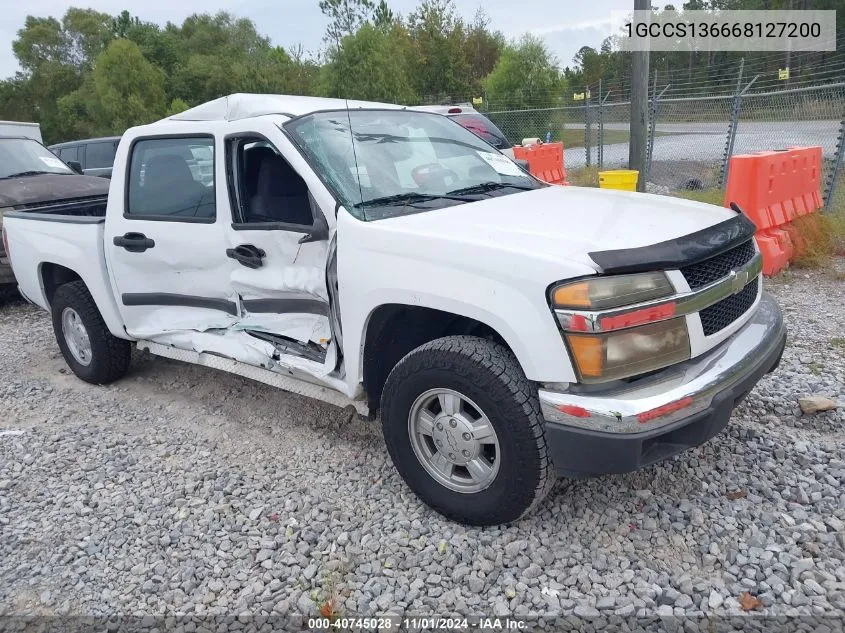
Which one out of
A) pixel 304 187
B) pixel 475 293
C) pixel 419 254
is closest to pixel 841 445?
pixel 475 293

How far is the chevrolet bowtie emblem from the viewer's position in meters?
2.77

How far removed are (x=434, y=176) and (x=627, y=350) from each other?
155cm

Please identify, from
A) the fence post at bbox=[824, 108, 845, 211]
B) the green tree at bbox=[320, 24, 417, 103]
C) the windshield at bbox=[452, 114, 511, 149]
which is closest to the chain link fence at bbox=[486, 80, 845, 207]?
the fence post at bbox=[824, 108, 845, 211]

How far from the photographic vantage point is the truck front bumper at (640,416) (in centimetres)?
240

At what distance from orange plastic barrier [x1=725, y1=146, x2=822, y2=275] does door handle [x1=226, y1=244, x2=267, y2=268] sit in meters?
4.28

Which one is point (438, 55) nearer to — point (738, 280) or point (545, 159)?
point (545, 159)

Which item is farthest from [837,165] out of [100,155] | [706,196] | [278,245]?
[100,155]

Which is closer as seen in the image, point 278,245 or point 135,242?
point 278,245

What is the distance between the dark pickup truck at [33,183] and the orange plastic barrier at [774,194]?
616 centimetres

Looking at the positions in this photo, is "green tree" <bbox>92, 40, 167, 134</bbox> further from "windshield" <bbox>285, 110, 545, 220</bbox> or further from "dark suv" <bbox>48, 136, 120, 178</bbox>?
"windshield" <bbox>285, 110, 545, 220</bbox>

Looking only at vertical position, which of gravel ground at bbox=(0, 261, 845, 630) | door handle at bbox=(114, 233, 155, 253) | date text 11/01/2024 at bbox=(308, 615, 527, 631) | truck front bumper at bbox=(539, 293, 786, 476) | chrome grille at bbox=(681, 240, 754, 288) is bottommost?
date text 11/01/2024 at bbox=(308, 615, 527, 631)

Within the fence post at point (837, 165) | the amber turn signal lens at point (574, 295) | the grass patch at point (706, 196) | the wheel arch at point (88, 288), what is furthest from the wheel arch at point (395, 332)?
the fence post at point (837, 165)

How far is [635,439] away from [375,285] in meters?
1.25

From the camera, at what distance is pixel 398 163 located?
3.50 metres
